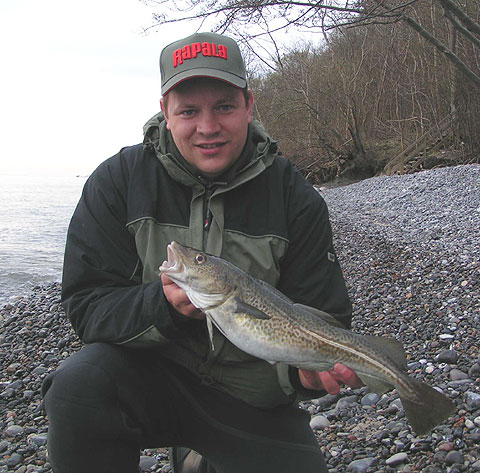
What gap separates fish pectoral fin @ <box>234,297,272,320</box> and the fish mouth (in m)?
0.30

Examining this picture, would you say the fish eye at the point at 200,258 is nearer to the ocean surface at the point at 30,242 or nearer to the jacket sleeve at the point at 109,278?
the jacket sleeve at the point at 109,278

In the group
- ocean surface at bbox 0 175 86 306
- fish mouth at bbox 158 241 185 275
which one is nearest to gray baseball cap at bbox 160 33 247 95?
fish mouth at bbox 158 241 185 275

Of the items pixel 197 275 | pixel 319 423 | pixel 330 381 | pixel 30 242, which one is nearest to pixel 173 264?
pixel 197 275

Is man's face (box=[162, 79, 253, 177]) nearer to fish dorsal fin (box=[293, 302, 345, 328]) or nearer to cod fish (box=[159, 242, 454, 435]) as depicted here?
cod fish (box=[159, 242, 454, 435])

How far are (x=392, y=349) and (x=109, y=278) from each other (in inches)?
57.2

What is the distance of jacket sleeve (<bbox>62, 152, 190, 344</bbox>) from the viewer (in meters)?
2.51

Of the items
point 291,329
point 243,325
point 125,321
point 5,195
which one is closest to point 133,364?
point 125,321

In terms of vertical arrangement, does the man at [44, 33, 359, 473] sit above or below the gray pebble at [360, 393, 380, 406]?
above

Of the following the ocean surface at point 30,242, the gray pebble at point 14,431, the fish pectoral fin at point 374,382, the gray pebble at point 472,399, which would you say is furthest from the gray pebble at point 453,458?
the ocean surface at point 30,242

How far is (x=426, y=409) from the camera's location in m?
2.46

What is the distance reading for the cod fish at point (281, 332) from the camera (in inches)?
94.2

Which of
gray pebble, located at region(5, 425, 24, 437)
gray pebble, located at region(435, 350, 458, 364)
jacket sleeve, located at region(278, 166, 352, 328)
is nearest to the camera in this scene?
jacket sleeve, located at region(278, 166, 352, 328)

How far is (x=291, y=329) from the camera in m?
2.48

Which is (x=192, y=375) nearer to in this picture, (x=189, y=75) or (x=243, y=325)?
(x=243, y=325)
